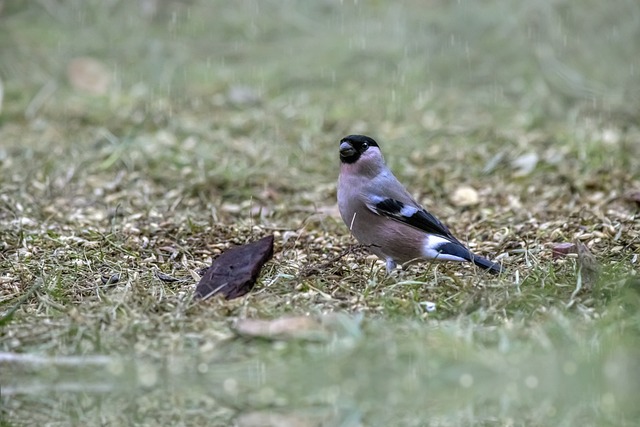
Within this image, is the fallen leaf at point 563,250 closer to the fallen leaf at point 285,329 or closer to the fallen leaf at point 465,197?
the fallen leaf at point 465,197

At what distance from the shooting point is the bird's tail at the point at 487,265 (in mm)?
3804

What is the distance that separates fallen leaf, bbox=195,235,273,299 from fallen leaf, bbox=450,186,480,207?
1.51 metres

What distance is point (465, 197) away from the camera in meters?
5.13

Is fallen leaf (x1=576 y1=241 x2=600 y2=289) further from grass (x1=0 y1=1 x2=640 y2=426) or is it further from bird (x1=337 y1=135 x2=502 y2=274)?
bird (x1=337 y1=135 x2=502 y2=274)

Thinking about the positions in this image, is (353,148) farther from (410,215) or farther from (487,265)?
(487,265)

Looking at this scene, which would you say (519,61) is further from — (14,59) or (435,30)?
(14,59)

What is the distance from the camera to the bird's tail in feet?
12.5

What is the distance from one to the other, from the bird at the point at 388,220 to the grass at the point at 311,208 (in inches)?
3.7

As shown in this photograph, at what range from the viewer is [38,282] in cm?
370

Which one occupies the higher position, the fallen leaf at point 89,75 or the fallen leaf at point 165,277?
the fallen leaf at point 165,277

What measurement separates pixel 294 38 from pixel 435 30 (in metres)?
1.07

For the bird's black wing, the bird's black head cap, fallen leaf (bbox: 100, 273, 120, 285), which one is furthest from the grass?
the bird's black head cap

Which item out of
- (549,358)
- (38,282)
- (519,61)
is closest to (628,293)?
(549,358)

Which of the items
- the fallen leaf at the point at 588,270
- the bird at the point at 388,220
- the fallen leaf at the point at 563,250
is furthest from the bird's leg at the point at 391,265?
the fallen leaf at the point at 588,270
